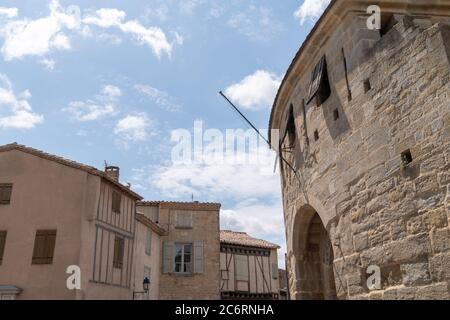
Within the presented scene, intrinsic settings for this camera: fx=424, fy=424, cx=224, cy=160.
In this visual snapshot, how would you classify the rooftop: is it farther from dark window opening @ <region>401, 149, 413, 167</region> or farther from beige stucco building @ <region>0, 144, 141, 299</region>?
dark window opening @ <region>401, 149, 413, 167</region>

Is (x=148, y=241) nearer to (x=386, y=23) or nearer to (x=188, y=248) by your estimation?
(x=188, y=248)

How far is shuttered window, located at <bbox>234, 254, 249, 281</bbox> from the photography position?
857 inches

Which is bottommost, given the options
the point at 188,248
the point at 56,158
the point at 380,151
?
the point at 380,151

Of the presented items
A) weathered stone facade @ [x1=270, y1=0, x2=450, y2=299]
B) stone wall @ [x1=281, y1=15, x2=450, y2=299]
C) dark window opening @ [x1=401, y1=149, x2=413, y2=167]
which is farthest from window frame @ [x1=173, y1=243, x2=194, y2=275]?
dark window opening @ [x1=401, y1=149, x2=413, y2=167]

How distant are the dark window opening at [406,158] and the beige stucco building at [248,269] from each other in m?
17.2

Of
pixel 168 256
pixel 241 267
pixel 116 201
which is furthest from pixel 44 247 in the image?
pixel 241 267

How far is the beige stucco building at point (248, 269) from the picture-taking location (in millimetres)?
21375

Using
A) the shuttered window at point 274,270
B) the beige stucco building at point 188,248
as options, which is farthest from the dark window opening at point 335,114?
the shuttered window at point 274,270

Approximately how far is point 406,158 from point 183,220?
1560 centimetres

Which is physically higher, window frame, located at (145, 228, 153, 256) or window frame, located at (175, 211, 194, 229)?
window frame, located at (175, 211, 194, 229)

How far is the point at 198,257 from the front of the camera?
1920 cm

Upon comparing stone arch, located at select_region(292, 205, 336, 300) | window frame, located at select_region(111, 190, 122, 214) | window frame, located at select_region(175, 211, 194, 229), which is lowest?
stone arch, located at select_region(292, 205, 336, 300)

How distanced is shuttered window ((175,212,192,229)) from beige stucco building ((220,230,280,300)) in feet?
8.64
